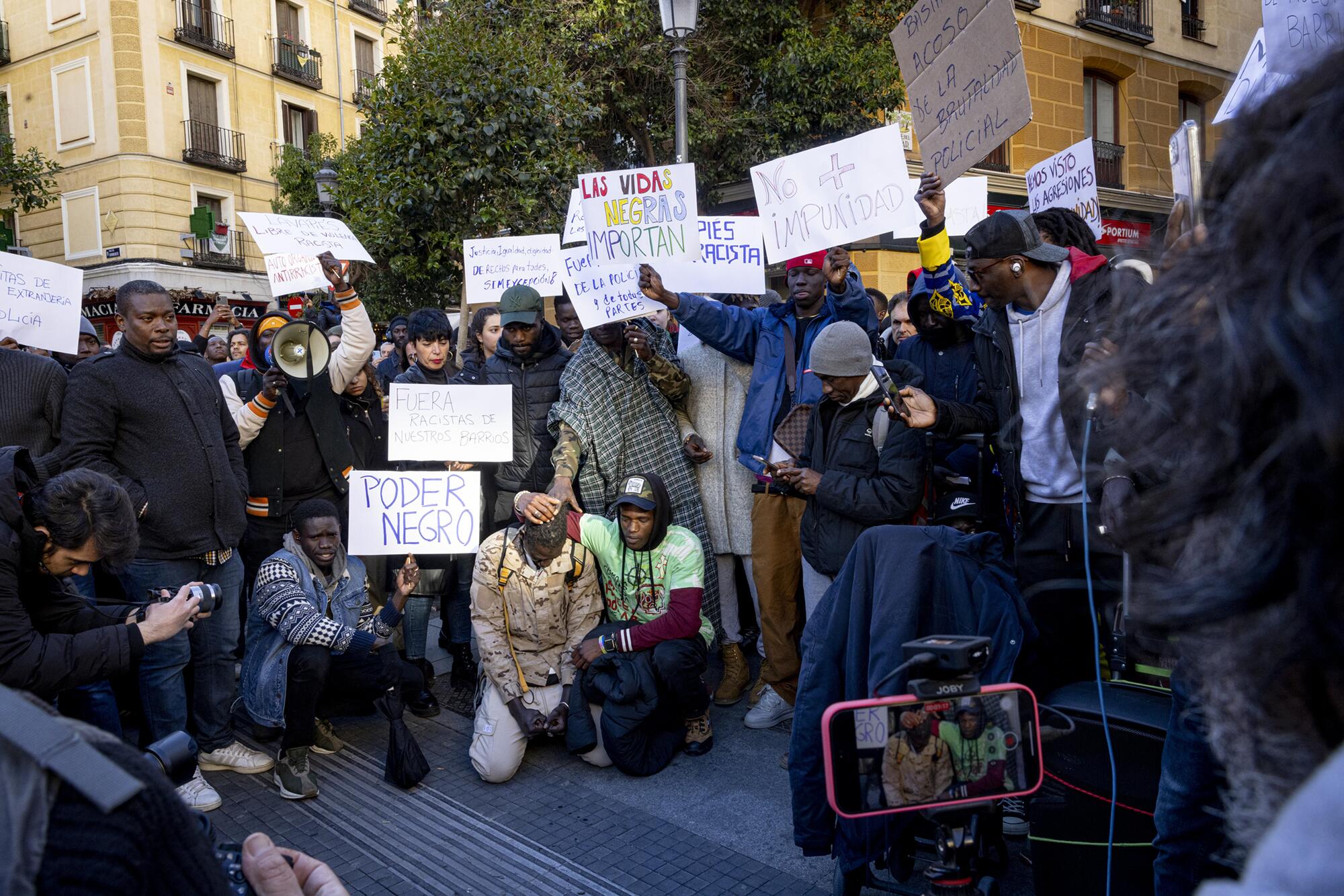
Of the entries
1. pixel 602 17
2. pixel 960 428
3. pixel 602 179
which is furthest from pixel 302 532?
pixel 602 17

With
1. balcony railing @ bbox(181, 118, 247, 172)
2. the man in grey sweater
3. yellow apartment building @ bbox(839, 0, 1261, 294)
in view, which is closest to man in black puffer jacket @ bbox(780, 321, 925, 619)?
the man in grey sweater

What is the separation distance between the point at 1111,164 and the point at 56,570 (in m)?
16.9

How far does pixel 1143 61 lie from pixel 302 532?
16688 mm

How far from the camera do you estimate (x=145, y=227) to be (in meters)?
24.6

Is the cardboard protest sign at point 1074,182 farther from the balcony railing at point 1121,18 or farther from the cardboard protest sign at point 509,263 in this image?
the balcony railing at point 1121,18

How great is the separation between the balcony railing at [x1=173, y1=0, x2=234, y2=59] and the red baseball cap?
24.7 m

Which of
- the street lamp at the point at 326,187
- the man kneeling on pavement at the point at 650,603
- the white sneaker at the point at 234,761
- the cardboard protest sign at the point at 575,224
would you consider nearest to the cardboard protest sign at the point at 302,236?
the cardboard protest sign at the point at 575,224

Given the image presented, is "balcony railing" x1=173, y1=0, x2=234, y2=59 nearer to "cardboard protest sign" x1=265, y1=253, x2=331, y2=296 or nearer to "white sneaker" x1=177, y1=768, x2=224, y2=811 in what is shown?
"cardboard protest sign" x1=265, y1=253, x2=331, y2=296

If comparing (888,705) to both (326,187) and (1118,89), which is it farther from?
(1118,89)

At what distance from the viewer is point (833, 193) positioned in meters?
5.22

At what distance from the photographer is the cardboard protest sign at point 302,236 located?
6.04m

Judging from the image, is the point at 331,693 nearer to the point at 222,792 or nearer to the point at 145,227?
the point at 222,792

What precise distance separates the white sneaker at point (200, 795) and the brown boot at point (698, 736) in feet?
6.78

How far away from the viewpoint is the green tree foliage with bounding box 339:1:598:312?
8.41 metres
